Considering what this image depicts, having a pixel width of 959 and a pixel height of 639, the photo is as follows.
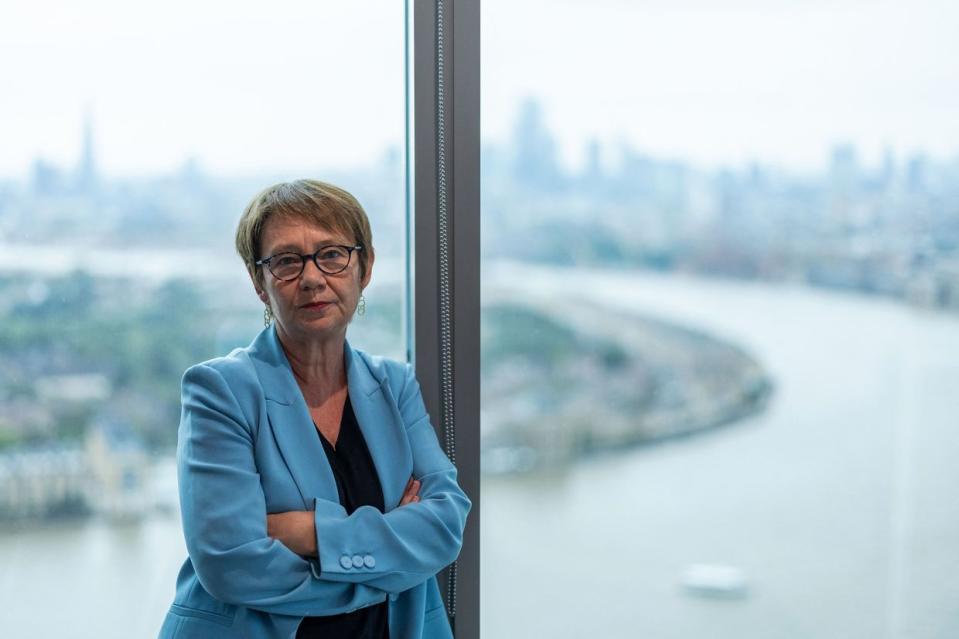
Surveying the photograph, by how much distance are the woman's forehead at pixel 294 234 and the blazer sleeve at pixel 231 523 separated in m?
0.22

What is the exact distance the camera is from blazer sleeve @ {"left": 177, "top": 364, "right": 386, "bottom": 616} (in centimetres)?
139

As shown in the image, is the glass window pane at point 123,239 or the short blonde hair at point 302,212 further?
the glass window pane at point 123,239

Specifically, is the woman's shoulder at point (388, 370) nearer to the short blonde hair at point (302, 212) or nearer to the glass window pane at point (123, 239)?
the short blonde hair at point (302, 212)

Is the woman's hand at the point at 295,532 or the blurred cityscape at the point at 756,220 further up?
the blurred cityscape at the point at 756,220

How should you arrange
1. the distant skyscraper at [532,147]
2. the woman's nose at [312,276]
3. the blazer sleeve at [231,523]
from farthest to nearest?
the distant skyscraper at [532,147] → the woman's nose at [312,276] → the blazer sleeve at [231,523]

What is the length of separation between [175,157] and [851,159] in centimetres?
125

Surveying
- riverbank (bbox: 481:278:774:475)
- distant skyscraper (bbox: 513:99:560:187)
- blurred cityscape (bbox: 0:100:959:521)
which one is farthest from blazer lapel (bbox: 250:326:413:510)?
distant skyscraper (bbox: 513:99:560:187)

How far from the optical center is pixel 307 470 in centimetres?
151

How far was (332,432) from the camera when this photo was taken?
1.60 metres

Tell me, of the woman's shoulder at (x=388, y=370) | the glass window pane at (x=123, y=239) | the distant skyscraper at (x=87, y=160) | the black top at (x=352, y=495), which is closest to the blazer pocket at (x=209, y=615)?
the black top at (x=352, y=495)

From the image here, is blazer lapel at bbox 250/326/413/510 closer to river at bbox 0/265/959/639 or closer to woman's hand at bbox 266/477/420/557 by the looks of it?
woman's hand at bbox 266/477/420/557

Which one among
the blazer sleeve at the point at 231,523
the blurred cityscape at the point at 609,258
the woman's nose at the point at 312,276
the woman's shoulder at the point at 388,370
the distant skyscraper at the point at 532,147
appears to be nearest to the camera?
the blazer sleeve at the point at 231,523

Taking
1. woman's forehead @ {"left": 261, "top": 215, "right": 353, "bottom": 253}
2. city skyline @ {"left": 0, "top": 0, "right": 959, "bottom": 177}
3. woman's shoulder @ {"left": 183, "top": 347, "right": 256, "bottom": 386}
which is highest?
city skyline @ {"left": 0, "top": 0, "right": 959, "bottom": 177}

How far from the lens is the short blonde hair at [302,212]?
60.2 inches
